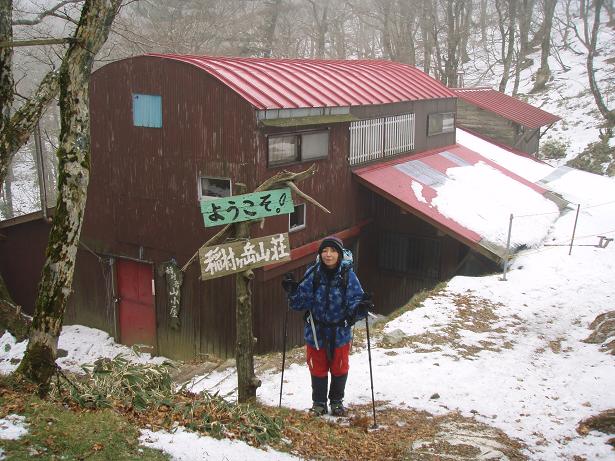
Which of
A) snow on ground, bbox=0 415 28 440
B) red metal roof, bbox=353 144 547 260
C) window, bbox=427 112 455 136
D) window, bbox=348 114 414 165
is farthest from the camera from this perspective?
window, bbox=427 112 455 136

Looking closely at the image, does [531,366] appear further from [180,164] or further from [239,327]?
[180,164]

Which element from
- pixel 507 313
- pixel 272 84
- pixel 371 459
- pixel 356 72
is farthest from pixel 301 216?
pixel 371 459

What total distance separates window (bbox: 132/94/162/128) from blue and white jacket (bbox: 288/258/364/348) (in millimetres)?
6997

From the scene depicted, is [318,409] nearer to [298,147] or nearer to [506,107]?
[298,147]

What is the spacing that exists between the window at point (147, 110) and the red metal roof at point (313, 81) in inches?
36.6

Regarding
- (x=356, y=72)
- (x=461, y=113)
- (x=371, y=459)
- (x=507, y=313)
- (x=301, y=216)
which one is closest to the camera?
(x=371, y=459)

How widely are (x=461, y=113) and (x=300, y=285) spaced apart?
21677 millimetres

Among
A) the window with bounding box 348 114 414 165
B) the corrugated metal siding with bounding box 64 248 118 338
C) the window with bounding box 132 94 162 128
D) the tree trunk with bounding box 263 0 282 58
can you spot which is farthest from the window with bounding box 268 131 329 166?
the tree trunk with bounding box 263 0 282 58

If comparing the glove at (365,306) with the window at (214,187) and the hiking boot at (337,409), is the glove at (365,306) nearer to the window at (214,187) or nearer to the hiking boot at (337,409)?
the hiking boot at (337,409)

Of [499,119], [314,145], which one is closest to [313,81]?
[314,145]

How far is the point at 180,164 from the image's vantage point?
1138 cm

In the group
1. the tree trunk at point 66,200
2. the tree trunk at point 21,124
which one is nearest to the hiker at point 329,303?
the tree trunk at point 66,200

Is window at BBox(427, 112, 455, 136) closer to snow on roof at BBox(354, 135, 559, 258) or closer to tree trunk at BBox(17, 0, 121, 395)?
snow on roof at BBox(354, 135, 559, 258)

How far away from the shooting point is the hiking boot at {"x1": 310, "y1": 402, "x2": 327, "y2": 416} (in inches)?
243
